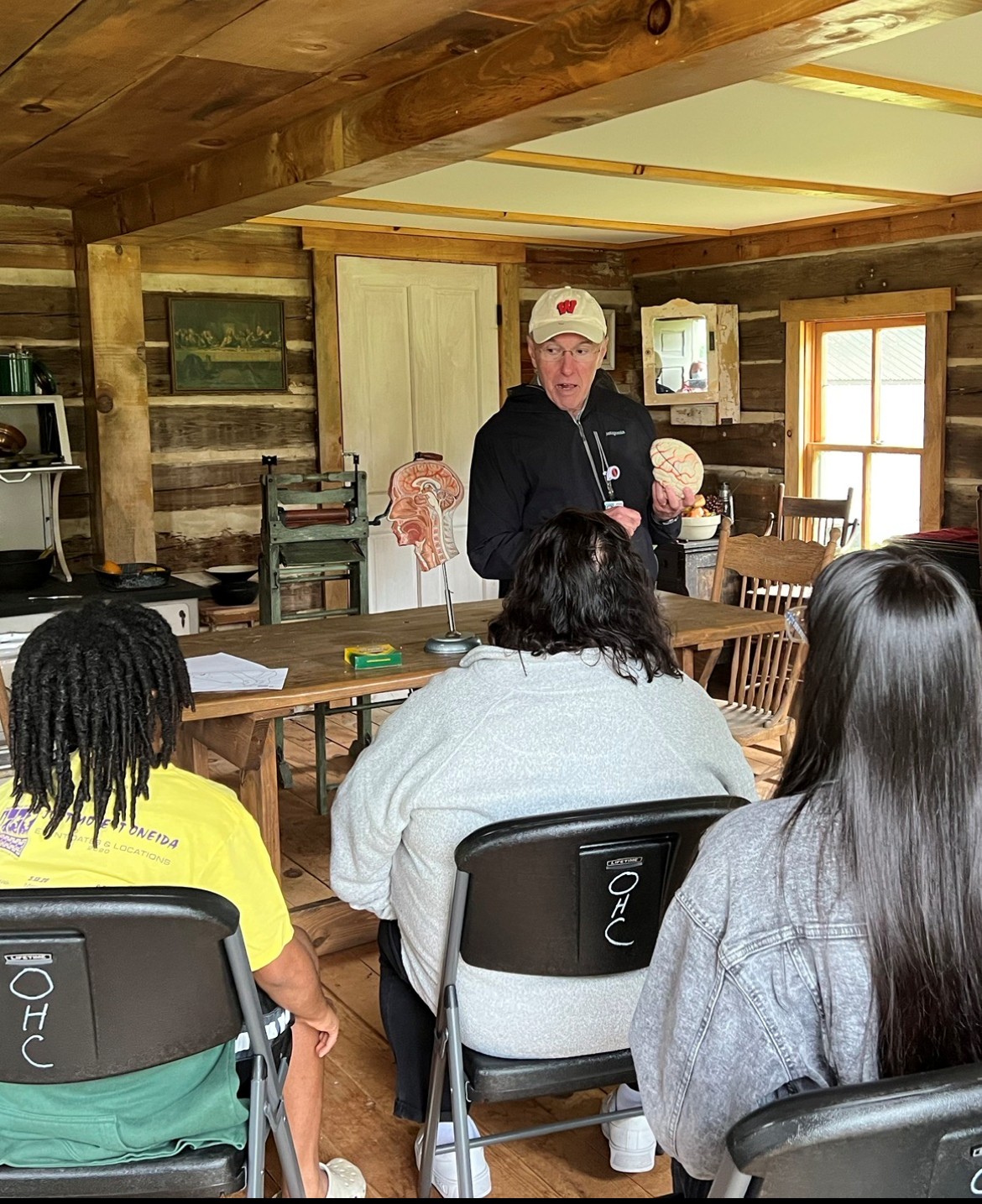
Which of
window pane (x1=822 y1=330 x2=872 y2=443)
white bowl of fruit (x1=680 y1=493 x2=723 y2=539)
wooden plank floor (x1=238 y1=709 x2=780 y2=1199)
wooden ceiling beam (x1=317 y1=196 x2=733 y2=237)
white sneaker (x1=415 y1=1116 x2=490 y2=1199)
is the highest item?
wooden ceiling beam (x1=317 y1=196 x2=733 y2=237)

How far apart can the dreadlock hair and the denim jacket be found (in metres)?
0.77

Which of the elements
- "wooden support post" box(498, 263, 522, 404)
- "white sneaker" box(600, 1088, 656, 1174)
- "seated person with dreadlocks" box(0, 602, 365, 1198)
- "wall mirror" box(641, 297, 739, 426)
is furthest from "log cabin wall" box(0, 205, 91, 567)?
"white sneaker" box(600, 1088, 656, 1174)

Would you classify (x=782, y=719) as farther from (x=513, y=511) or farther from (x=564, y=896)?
(x=564, y=896)

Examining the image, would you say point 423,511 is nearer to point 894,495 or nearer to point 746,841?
point 746,841

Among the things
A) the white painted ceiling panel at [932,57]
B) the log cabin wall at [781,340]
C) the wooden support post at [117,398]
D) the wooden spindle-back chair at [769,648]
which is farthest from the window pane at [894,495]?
the wooden support post at [117,398]

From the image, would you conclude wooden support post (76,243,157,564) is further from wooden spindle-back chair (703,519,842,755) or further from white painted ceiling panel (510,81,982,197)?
wooden spindle-back chair (703,519,842,755)

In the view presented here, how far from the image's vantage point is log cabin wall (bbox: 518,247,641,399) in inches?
278

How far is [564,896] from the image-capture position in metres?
1.69

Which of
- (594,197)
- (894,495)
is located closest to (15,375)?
(594,197)

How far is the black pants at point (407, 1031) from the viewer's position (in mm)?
2092

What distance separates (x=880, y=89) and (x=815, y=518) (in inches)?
122

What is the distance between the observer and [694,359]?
23.3 feet

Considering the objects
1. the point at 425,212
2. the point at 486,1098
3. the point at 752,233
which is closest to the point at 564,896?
the point at 486,1098

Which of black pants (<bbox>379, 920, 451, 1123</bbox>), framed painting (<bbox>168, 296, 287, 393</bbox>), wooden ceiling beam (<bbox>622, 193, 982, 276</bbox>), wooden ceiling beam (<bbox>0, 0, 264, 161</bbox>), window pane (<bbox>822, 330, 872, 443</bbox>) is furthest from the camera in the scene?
window pane (<bbox>822, 330, 872, 443</bbox>)
